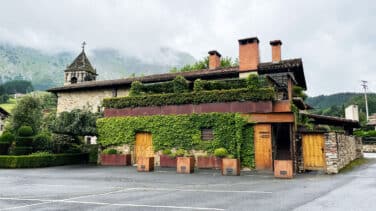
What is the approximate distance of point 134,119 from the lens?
1945cm

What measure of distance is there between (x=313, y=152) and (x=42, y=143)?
19575 mm

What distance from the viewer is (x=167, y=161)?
58.1 ft

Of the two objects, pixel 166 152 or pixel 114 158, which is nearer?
pixel 166 152

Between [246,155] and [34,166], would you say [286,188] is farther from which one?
[34,166]

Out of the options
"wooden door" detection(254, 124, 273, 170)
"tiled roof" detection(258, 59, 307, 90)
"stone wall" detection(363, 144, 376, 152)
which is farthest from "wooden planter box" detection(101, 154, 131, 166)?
"stone wall" detection(363, 144, 376, 152)

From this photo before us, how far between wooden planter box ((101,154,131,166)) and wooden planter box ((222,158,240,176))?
24.8ft

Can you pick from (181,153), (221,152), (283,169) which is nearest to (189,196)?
(283,169)

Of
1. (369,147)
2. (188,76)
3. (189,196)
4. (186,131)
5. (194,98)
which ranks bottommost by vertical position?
(189,196)

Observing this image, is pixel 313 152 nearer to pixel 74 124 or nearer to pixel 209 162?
pixel 209 162

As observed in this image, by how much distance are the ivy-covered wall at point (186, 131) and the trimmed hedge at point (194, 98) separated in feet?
2.98

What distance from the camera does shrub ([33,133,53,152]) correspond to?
2245 centimetres

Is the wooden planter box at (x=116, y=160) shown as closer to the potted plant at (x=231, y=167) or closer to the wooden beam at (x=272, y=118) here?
the potted plant at (x=231, y=167)

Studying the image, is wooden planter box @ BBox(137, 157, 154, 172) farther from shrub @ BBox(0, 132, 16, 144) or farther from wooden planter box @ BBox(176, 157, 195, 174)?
shrub @ BBox(0, 132, 16, 144)

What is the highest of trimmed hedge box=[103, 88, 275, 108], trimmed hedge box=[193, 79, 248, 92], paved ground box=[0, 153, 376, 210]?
trimmed hedge box=[193, 79, 248, 92]
